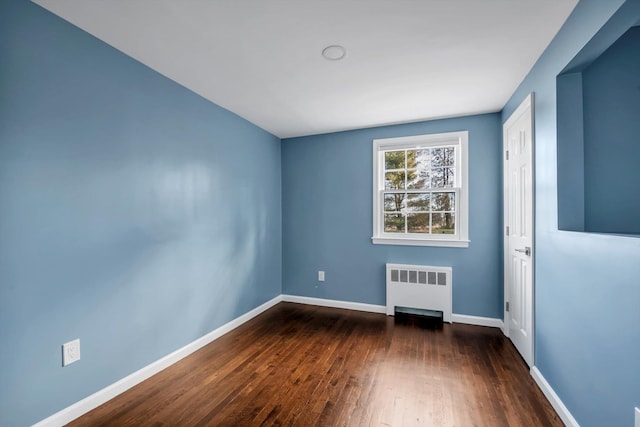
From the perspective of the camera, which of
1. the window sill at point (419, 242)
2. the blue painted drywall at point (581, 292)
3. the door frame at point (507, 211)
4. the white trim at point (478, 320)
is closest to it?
the blue painted drywall at point (581, 292)

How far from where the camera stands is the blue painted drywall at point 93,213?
5.00 ft

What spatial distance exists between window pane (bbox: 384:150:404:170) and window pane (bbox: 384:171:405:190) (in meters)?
0.09

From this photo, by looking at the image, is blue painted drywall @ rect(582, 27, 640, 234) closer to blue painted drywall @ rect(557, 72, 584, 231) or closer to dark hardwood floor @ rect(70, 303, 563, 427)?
blue painted drywall @ rect(557, 72, 584, 231)

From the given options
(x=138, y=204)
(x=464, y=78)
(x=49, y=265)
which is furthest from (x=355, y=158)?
(x=49, y=265)

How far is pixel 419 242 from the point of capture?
11.5 ft

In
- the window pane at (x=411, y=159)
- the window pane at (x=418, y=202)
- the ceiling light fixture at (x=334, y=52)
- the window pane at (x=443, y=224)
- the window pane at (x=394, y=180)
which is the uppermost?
the ceiling light fixture at (x=334, y=52)

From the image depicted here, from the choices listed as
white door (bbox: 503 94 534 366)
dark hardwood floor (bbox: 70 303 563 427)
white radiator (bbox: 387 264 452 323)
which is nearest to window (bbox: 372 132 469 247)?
white radiator (bbox: 387 264 452 323)

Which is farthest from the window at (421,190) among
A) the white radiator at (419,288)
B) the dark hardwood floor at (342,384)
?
the dark hardwood floor at (342,384)

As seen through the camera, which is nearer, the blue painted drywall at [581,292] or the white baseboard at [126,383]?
the blue painted drywall at [581,292]

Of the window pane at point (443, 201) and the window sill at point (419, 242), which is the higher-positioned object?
the window pane at point (443, 201)

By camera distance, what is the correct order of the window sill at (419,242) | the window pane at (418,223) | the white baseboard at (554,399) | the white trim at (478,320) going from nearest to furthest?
the white baseboard at (554,399)
the white trim at (478,320)
the window sill at (419,242)
the window pane at (418,223)

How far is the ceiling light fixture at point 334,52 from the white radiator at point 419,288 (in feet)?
8.14

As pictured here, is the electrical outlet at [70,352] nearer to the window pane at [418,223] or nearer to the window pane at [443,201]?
the window pane at [418,223]

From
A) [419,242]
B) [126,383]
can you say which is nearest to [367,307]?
[419,242]
